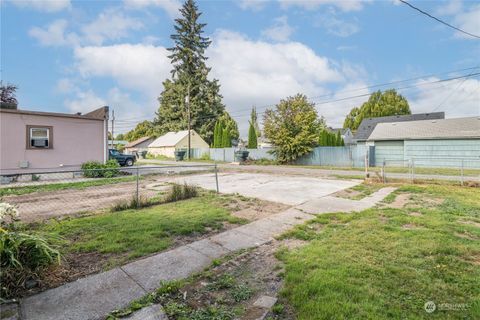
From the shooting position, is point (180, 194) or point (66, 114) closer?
point (180, 194)

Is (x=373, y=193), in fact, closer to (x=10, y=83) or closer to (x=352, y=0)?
(x=352, y=0)

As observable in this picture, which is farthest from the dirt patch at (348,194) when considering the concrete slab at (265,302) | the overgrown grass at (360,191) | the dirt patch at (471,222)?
the concrete slab at (265,302)

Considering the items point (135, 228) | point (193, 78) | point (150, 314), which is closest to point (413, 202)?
point (135, 228)

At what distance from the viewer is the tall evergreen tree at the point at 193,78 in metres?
40.2

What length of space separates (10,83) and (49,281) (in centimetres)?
2236

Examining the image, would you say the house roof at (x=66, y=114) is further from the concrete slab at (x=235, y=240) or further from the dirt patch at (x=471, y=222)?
the dirt patch at (x=471, y=222)

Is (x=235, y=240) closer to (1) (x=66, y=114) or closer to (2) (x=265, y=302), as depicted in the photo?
(2) (x=265, y=302)

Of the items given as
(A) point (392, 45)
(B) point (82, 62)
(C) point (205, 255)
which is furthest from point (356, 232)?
(B) point (82, 62)

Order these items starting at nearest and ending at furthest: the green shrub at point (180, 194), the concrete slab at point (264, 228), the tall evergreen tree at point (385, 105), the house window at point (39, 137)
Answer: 1. the concrete slab at point (264, 228)
2. the green shrub at point (180, 194)
3. the house window at point (39, 137)
4. the tall evergreen tree at point (385, 105)

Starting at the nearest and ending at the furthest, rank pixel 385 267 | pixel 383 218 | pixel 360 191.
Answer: pixel 385 267 → pixel 383 218 → pixel 360 191

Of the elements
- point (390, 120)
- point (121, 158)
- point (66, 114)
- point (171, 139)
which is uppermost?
point (390, 120)

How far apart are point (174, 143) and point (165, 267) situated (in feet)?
113

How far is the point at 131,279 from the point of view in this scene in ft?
9.10

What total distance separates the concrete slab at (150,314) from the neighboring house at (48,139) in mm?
12218
